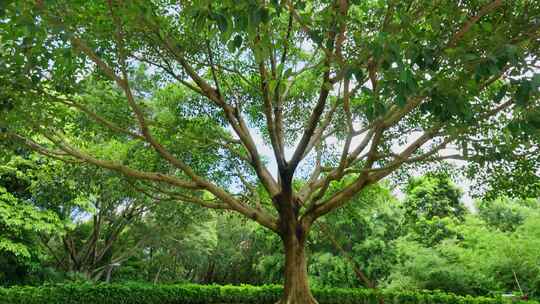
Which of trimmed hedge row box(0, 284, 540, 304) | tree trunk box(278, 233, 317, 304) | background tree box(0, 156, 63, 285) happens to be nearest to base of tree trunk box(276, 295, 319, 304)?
tree trunk box(278, 233, 317, 304)

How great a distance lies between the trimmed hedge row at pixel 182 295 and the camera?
29.2 ft

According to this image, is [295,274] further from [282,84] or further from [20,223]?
[20,223]

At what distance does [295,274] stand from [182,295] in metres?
6.54

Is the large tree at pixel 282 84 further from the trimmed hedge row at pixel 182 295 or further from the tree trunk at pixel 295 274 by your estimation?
the trimmed hedge row at pixel 182 295

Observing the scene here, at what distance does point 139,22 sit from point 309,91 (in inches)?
161

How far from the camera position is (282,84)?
4.05 metres

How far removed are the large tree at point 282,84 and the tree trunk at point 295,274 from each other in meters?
0.02

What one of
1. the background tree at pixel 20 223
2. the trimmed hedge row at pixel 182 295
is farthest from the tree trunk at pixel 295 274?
the background tree at pixel 20 223

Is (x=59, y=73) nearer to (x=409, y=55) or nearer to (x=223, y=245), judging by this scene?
(x=409, y=55)

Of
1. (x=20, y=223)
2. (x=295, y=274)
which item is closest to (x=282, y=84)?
(x=295, y=274)

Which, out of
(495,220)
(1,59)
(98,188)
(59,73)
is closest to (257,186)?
(98,188)

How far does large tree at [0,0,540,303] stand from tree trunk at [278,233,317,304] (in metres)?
0.02

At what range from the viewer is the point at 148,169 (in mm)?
8117

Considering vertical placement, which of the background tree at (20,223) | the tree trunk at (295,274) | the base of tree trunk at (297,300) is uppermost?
the background tree at (20,223)
